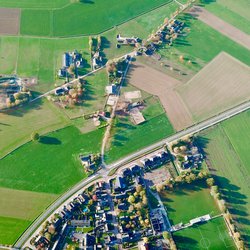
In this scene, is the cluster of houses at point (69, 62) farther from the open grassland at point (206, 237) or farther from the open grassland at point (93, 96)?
the open grassland at point (206, 237)

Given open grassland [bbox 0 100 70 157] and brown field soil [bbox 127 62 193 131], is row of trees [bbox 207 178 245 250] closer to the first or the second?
brown field soil [bbox 127 62 193 131]

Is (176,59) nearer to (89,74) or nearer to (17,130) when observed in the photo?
(89,74)

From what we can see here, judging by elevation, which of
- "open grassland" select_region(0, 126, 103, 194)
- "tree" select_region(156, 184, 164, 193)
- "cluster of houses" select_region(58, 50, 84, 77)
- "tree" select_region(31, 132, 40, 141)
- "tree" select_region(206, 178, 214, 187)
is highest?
"cluster of houses" select_region(58, 50, 84, 77)

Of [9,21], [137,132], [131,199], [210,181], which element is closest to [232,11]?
[137,132]

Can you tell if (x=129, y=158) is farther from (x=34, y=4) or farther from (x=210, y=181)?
(x=34, y=4)

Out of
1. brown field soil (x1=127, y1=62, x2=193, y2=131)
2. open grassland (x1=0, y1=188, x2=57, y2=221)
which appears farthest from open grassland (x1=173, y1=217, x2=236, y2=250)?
open grassland (x1=0, y1=188, x2=57, y2=221)

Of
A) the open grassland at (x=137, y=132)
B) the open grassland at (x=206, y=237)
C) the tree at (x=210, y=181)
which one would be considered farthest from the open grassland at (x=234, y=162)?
the open grassland at (x=137, y=132)
